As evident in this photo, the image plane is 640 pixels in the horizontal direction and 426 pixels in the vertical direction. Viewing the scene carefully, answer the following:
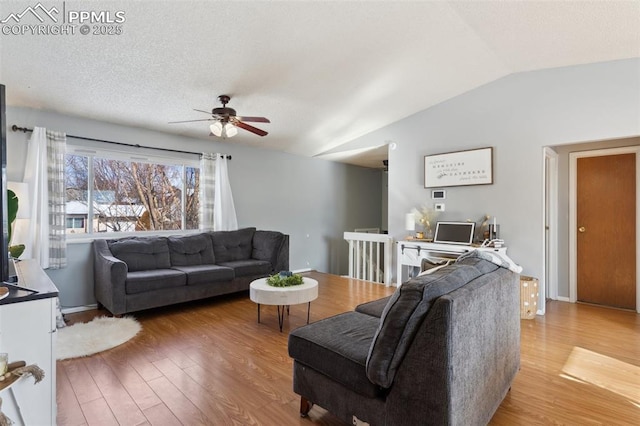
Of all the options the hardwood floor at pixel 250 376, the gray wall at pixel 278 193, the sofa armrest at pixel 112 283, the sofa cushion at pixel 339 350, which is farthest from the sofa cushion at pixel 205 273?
the sofa cushion at pixel 339 350

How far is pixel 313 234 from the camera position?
6727 mm

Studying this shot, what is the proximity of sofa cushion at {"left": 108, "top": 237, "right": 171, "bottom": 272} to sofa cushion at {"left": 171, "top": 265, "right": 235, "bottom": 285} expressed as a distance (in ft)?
0.68

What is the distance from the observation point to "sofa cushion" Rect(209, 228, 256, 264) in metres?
4.80

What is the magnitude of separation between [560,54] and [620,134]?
108 centimetres

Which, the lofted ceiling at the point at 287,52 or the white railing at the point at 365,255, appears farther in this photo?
the white railing at the point at 365,255

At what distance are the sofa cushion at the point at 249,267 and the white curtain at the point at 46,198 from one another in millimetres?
1902

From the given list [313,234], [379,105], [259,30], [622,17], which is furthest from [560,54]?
[313,234]

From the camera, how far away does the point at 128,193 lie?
4.46 m

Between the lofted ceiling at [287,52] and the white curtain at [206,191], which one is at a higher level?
the lofted ceiling at [287,52]

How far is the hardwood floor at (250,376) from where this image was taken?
6.34 feet

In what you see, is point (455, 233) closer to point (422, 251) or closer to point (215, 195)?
point (422, 251)

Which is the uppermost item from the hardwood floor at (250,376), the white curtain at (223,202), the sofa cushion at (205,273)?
the white curtain at (223,202)

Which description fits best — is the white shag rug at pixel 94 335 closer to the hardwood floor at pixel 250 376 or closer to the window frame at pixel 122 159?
the hardwood floor at pixel 250 376

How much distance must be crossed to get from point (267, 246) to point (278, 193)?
1438mm
